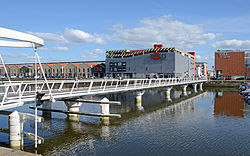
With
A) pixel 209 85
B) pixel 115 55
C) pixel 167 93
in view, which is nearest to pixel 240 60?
pixel 209 85

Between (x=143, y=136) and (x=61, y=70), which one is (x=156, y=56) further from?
(x=143, y=136)

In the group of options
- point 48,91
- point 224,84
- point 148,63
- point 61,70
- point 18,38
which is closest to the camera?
point 18,38

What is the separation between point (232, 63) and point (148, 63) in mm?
39724

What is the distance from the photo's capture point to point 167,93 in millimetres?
50156

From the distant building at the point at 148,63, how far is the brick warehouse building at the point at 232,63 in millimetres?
14001

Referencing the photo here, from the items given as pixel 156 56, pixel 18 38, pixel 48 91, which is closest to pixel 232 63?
pixel 156 56

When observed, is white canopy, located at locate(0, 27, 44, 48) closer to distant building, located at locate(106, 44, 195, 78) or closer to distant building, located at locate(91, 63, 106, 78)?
distant building, located at locate(106, 44, 195, 78)

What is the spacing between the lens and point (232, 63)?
331 ft

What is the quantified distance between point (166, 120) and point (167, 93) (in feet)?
83.0

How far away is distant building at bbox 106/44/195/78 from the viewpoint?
86.7m

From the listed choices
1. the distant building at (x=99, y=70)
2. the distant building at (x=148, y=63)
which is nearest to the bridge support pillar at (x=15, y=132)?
the distant building at (x=148, y=63)

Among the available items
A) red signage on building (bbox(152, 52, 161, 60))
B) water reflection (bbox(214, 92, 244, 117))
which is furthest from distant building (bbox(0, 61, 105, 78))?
water reflection (bbox(214, 92, 244, 117))

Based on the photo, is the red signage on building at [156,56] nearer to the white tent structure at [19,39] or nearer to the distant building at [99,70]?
the distant building at [99,70]

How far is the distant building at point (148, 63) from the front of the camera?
284ft
